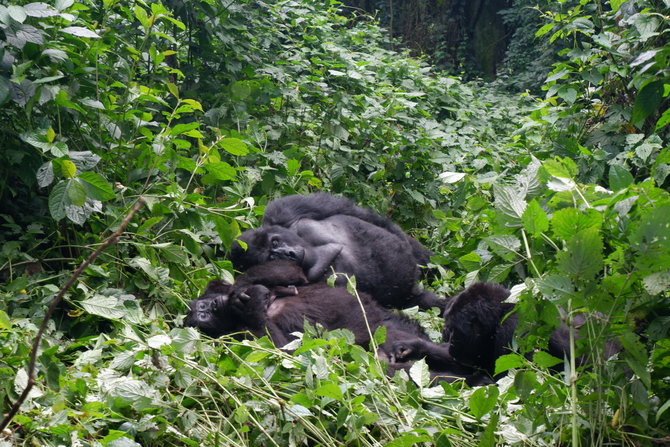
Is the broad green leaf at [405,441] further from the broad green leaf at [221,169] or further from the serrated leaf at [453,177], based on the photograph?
the broad green leaf at [221,169]

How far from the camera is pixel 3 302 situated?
287 cm

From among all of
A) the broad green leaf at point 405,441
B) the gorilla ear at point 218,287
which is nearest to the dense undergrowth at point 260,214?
the broad green leaf at point 405,441

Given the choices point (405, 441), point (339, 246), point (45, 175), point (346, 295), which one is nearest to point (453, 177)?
point (346, 295)

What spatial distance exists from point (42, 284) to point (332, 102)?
2636mm

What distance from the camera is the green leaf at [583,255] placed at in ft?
5.42

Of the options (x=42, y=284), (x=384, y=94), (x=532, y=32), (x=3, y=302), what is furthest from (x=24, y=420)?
(x=532, y=32)

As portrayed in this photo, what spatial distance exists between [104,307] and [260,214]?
0.91 m

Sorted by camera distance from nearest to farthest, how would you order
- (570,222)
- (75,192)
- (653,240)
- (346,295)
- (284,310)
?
(653,240)
(570,222)
(75,192)
(284,310)
(346,295)

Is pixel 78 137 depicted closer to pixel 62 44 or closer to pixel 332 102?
pixel 62 44

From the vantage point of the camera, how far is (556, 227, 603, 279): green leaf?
165cm

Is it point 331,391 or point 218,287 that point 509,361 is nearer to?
point 331,391

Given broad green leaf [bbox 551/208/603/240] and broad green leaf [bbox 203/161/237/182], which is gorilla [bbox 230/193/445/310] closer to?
broad green leaf [bbox 203/161/237/182]

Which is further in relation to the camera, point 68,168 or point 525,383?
point 68,168

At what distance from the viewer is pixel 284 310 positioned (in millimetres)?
3316
